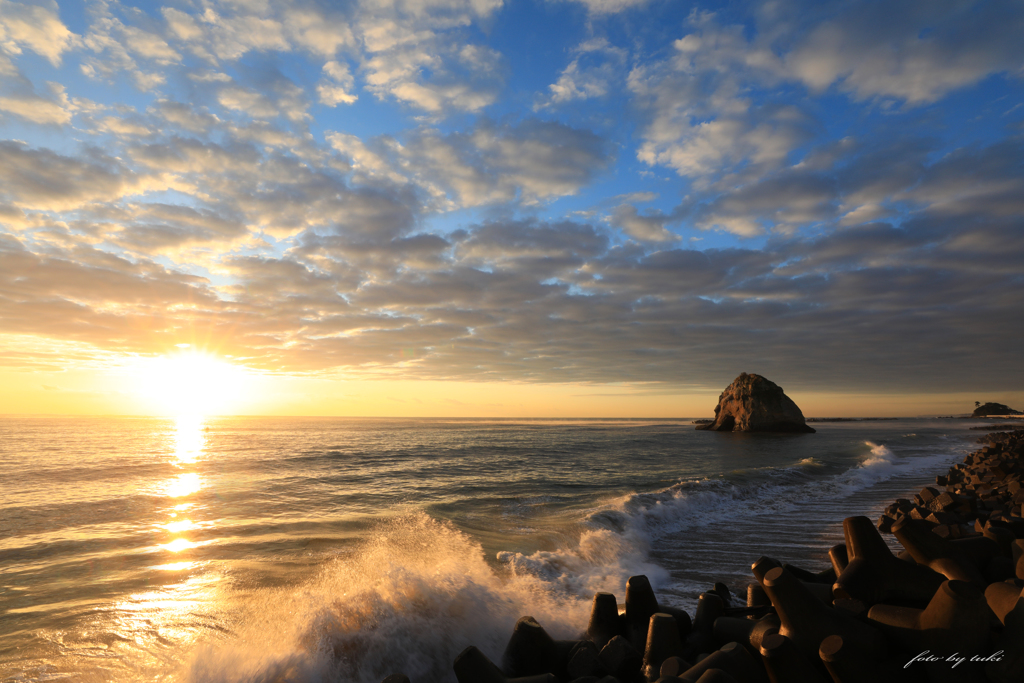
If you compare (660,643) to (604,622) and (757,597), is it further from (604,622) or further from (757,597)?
(757,597)

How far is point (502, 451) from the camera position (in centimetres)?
3447

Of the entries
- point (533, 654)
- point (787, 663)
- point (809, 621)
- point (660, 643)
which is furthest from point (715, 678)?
point (533, 654)

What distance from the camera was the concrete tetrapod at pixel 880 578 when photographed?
4.27 metres

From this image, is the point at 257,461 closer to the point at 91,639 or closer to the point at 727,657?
the point at 91,639

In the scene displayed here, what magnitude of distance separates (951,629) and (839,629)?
2.34ft

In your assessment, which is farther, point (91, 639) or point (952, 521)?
point (952, 521)

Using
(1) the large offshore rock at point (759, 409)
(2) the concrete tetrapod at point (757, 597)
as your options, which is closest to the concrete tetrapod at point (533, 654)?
(2) the concrete tetrapod at point (757, 597)

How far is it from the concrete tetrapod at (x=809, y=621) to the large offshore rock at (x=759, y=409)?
74.5 metres

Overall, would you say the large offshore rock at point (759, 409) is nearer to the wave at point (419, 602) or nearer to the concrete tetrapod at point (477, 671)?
the wave at point (419, 602)

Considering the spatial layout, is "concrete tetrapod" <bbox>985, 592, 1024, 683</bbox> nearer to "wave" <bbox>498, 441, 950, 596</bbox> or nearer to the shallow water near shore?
the shallow water near shore

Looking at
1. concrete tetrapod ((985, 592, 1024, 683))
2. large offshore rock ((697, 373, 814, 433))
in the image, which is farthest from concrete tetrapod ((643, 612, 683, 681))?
large offshore rock ((697, 373, 814, 433))

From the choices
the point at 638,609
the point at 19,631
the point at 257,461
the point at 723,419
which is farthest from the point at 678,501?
the point at 723,419

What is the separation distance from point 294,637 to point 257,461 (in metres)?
27.5

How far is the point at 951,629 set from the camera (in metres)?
3.29
